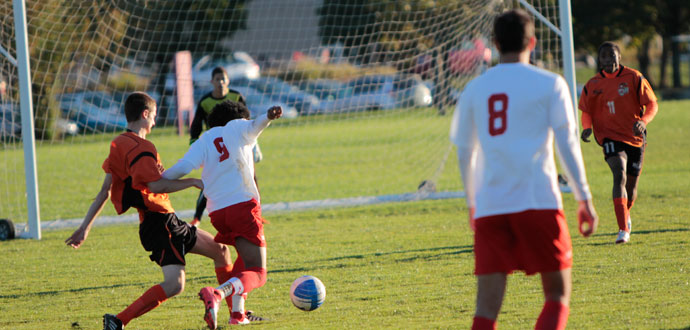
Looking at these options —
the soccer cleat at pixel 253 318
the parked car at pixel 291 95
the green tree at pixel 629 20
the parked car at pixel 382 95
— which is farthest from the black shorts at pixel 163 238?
the green tree at pixel 629 20

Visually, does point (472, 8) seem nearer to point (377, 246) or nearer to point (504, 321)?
point (377, 246)

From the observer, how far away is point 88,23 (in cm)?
1213

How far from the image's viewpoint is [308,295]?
5.19 m

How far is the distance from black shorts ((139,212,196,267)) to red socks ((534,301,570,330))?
242 cm

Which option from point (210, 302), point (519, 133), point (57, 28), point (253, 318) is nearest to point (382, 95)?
point (57, 28)

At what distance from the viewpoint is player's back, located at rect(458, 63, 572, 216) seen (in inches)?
128

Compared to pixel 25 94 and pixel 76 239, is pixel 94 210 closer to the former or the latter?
pixel 76 239

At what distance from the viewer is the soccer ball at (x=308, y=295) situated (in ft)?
17.0

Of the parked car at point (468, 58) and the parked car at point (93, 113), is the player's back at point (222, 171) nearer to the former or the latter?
the parked car at point (468, 58)

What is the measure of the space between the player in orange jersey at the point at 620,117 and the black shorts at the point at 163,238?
4.27 meters

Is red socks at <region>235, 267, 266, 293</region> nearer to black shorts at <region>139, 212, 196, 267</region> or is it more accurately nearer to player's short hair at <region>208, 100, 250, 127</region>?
black shorts at <region>139, 212, 196, 267</region>

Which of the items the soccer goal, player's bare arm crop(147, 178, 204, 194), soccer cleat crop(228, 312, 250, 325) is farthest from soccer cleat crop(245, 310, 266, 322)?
the soccer goal

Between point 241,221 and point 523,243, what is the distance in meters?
2.03

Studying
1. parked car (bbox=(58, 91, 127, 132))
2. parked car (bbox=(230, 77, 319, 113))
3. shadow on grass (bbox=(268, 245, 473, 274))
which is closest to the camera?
shadow on grass (bbox=(268, 245, 473, 274))
